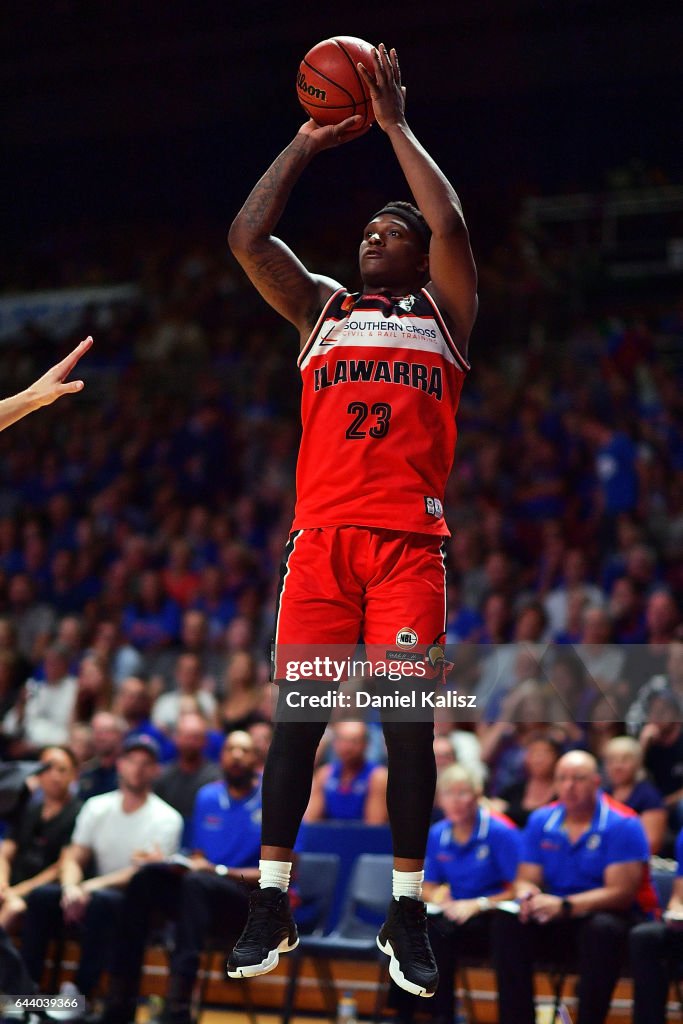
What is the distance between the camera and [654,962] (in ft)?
21.0

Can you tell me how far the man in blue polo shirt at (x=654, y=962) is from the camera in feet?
20.9

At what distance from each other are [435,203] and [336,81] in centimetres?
57

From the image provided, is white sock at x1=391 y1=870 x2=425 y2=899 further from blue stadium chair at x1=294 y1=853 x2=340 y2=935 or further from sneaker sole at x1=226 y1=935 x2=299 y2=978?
blue stadium chair at x1=294 y1=853 x2=340 y2=935

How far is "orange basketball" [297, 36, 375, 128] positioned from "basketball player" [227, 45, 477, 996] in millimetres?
49

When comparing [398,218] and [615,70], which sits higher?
[615,70]

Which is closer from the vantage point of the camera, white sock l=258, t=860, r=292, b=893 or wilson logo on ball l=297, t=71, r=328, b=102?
white sock l=258, t=860, r=292, b=893

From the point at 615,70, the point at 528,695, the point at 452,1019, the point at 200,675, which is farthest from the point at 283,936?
the point at 200,675

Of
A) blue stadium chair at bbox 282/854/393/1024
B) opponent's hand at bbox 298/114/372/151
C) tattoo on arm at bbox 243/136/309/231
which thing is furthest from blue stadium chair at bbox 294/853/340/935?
opponent's hand at bbox 298/114/372/151

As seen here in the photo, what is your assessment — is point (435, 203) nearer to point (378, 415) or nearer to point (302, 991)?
point (378, 415)

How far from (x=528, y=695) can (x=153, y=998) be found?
284cm

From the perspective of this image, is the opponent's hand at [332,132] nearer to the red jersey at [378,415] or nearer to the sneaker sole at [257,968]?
the red jersey at [378,415]

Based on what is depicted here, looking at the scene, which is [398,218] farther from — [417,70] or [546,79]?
[546,79]

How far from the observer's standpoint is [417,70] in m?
7.04

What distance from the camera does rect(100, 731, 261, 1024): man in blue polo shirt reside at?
7246mm
